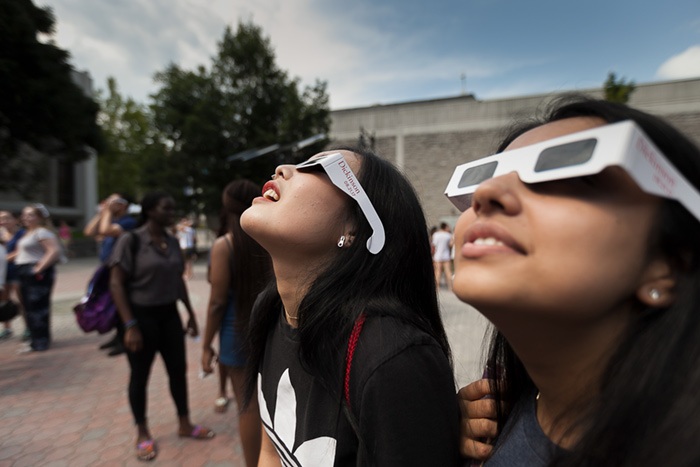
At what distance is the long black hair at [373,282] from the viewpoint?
124cm

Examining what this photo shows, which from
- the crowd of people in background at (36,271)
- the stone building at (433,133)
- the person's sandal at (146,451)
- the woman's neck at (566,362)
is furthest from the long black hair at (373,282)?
the stone building at (433,133)

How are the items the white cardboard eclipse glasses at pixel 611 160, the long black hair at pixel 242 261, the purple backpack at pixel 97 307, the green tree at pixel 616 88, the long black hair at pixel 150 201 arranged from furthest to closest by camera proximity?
1. the green tree at pixel 616 88
2. the purple backpack at pixel 97 307
3. the long black hair at pixel 150 201
4. the long black hair at pixel 242 261
5. the white cardboard eclipse glasses at pixel 611 160

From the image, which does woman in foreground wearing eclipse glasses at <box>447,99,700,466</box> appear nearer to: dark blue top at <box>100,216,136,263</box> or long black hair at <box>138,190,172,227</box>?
long black hair at <box>138,190,172,227</box>

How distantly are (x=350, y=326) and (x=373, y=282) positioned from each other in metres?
0.19

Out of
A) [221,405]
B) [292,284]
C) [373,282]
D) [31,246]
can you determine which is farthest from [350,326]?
[31,246]

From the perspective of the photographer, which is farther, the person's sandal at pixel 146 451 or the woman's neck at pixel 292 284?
the person's sandal at pixel 146 451

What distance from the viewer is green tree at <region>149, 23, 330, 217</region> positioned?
18.2m

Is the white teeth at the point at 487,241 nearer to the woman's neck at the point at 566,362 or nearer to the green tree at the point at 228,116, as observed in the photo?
the woman's neck at the point at 566,362

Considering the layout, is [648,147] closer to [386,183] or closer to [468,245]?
[468,245]

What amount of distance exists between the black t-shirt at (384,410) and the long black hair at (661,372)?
36cm

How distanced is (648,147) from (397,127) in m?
23.3

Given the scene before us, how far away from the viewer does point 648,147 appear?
596 mm

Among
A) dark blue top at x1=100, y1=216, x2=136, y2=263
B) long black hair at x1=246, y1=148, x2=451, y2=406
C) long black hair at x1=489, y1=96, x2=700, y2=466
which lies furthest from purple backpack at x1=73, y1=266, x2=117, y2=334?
long black hair at x1=489, y1=96, x2=700, y2=466

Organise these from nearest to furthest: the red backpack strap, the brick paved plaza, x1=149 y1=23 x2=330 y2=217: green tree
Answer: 1. the red backpack strap
2. the brick paved plaza
3. x1=149 y1=23 x2=330 y2=217: green tree
